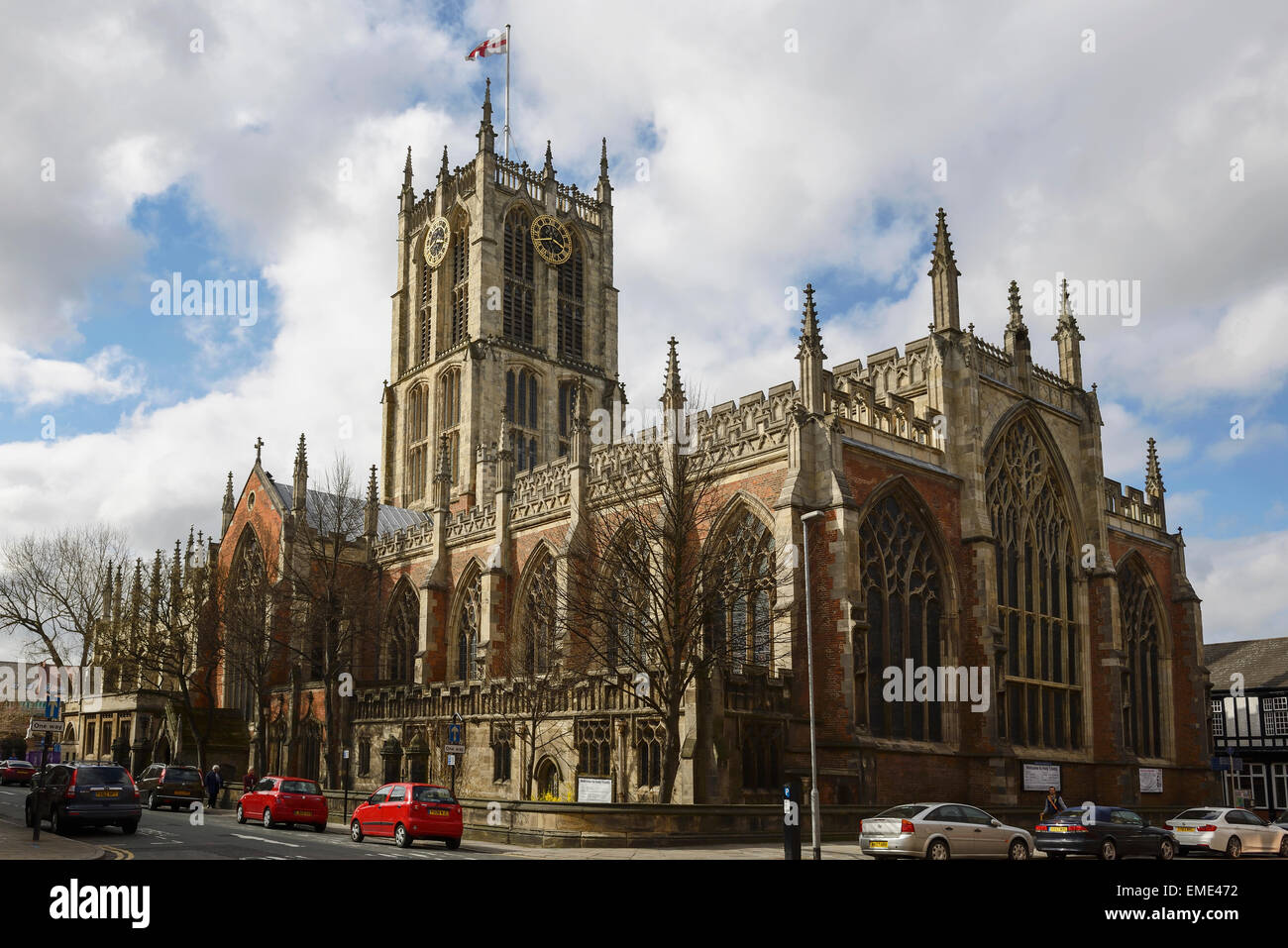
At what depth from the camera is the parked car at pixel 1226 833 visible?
92.5 feet

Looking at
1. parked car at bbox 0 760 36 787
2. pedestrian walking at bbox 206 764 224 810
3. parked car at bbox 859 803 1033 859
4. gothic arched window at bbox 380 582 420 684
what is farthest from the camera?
parked car at bbox 0 760 36 787

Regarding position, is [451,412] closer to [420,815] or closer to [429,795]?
[429,795]

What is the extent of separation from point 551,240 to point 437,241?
302 inches

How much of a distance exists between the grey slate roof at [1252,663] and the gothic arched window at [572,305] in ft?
138

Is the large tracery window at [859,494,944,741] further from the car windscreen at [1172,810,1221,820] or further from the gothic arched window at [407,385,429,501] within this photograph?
the gothic arched window at [407,385,429,501]

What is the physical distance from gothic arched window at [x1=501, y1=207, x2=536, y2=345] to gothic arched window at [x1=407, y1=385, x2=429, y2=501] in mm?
7262

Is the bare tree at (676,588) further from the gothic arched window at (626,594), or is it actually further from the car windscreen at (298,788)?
the car windscreen at (298,788)

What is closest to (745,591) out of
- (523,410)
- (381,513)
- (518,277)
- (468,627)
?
(468,627)

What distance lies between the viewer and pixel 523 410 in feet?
240

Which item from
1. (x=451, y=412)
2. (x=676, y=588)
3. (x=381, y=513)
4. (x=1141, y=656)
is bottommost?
(x=1141, y=656)

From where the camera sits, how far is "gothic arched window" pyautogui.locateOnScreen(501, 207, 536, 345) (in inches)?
2940

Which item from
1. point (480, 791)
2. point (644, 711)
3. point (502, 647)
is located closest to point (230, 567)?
point (502, 647)

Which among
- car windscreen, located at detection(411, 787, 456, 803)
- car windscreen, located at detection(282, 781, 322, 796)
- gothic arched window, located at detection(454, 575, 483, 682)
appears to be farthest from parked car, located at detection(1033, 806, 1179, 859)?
gothic arched window, located at detection(454, 575, 483, 682)

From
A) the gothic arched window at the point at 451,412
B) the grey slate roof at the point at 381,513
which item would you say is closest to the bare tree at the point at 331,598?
the grey slate roof at the point at 381,513
